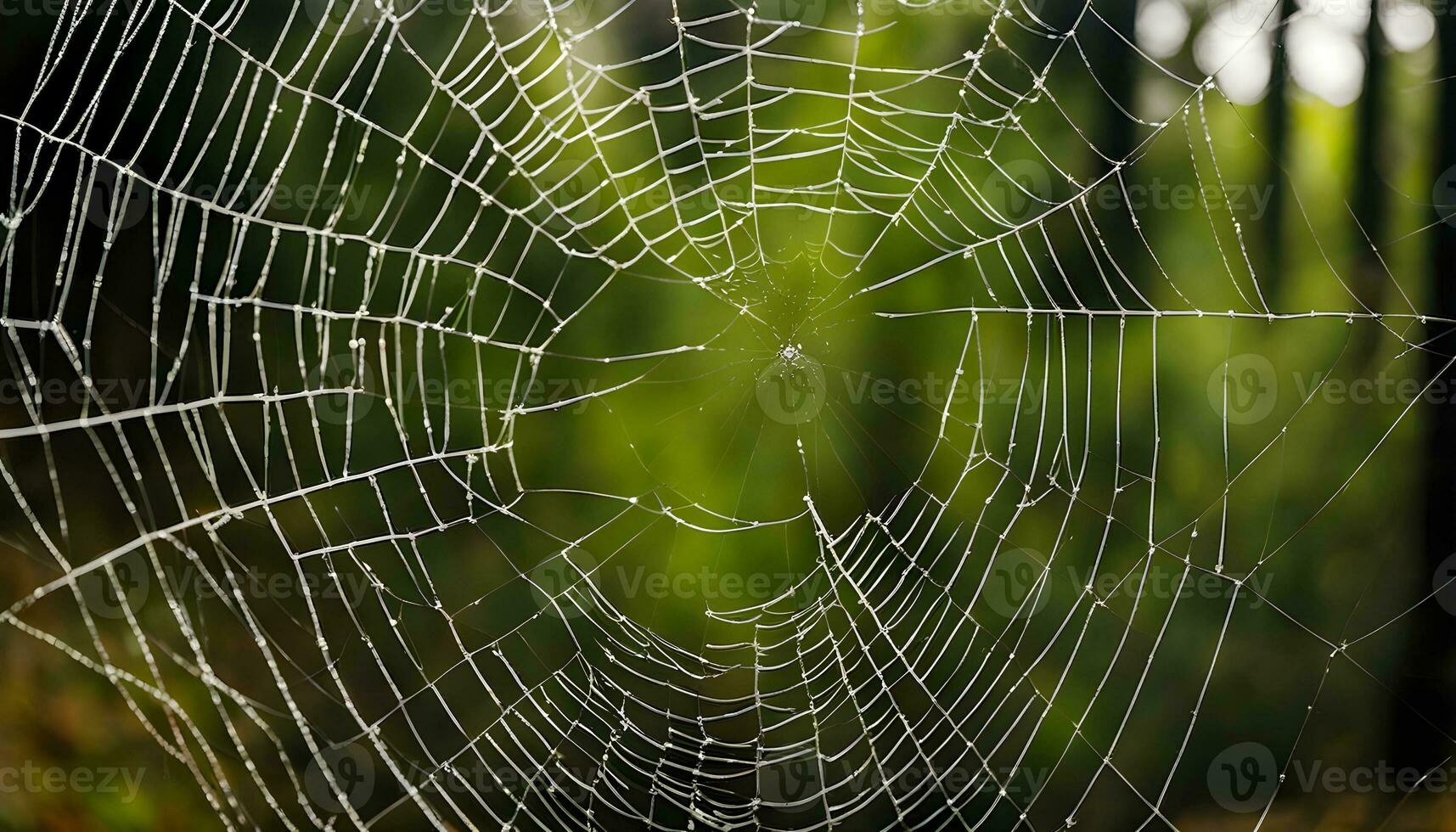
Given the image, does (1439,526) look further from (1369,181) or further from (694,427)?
(694,427)

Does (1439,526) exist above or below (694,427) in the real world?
above

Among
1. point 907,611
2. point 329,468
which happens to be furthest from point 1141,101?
point 329,468

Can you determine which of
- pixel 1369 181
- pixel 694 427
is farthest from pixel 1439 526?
pixel 694 427

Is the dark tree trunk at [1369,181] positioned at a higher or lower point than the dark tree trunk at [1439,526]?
higher

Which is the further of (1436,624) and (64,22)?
(1436,624)

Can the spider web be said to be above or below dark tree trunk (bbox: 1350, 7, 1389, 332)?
below

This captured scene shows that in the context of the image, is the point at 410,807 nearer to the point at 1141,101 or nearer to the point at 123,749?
the point at 123,749

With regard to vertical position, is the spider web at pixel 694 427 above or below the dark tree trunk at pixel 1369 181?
below

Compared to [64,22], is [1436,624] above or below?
below
